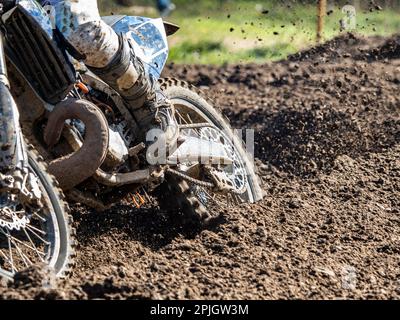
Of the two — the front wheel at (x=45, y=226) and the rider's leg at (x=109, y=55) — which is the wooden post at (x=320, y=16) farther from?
the front wheel at (x=45, y=226)

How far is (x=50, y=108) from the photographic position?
525cm

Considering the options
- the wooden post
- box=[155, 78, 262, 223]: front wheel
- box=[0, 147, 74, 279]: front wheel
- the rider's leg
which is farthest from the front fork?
the wooden post

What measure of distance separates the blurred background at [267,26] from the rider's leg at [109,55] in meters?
5.88

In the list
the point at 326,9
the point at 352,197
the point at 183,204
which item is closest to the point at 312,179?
the point at 352,197

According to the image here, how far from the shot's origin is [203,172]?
6434 millimetres

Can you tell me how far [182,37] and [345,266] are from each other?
310 inches

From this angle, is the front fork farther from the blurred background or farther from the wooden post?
the wooden post

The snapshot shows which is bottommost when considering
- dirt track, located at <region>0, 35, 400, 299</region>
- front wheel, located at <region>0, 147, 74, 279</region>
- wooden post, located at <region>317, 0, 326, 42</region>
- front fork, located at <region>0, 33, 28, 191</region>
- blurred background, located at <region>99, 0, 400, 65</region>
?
blurred background, located at <region>99, 0, 400, 65</region>

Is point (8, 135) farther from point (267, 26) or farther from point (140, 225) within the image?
point (267, 26)

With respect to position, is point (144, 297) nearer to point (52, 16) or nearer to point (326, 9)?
point (52, 16)

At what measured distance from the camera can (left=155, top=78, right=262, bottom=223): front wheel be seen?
6.16 metres

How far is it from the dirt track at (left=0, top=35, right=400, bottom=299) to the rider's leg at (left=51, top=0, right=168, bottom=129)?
29.6 inches

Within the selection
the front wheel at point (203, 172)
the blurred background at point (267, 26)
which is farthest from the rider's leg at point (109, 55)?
the blurred background at point (267, 26)
